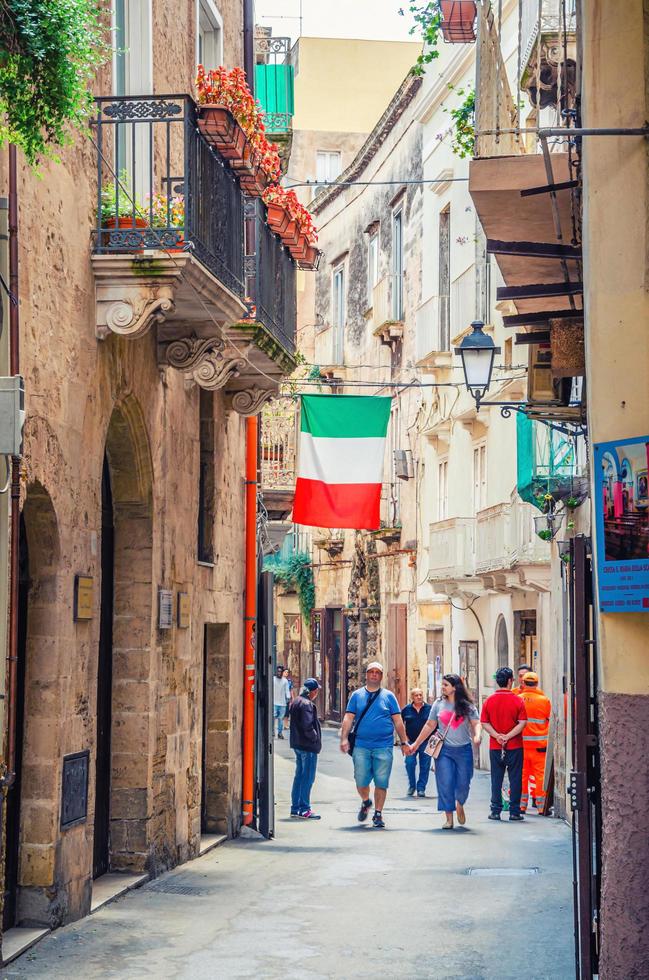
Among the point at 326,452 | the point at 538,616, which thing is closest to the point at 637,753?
the point at 326,452

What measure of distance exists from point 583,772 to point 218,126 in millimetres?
6228

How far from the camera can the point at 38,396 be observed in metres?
9.31

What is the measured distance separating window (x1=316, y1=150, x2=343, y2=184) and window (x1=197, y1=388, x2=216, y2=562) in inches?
1273

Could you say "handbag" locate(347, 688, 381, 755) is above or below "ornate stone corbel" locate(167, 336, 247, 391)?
below

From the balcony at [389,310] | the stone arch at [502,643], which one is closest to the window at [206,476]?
the stone arch at [502,643]

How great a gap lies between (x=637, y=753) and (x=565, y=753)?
9996mm

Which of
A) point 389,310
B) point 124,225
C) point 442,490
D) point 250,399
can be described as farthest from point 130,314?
point 389,310

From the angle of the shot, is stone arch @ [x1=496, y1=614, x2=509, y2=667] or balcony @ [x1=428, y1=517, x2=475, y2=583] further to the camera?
balcony @ [x1=428, y1=517, x2=475, y2=583]

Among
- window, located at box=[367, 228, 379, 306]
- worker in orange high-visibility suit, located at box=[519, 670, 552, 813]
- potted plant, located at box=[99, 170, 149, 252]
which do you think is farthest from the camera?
window, located at box=[367, 228, 379, 306]

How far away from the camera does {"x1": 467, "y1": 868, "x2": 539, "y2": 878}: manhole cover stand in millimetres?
13031

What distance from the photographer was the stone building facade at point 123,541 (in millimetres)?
9609

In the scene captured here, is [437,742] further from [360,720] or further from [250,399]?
[250,399]

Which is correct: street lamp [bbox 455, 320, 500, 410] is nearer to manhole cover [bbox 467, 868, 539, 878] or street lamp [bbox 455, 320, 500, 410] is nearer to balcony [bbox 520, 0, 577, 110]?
balcony [bbox 520, 0, 577, 110]

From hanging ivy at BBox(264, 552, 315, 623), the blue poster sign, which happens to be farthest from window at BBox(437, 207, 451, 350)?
the blue poster sign
